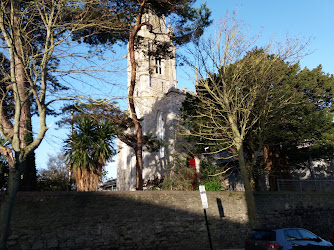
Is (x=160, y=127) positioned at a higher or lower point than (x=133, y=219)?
higher

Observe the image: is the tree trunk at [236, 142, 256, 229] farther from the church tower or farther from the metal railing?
the metal railing

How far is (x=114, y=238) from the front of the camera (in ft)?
36.2

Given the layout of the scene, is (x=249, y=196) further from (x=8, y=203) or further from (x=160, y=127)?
(x=160, y=127)

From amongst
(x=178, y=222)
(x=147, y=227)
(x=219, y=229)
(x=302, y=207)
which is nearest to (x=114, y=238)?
(x=147, y=227)

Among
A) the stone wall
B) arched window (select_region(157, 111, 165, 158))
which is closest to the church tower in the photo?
arched window (select_region(157, 111, 165, 158))

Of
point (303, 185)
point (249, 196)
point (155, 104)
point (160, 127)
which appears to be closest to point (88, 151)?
point (249, 196)

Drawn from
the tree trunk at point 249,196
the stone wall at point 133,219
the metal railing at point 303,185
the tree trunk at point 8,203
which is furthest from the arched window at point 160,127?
the tree trunk at point 8,203

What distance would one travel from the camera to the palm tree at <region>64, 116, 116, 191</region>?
15570 mm

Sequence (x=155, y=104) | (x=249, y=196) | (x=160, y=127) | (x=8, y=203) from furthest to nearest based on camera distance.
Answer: (x=155, y=104) → (x=160, y=127) → (x=249, y=196) → (x=8, y=203)

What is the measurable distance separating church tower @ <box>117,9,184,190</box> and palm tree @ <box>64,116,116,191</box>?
294cm

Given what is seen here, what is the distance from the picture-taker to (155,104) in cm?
3644

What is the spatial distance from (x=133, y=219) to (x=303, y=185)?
1371 centimetres

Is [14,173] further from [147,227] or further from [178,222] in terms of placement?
[178,222]

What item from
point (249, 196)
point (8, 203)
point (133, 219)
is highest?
point (8, 203)
